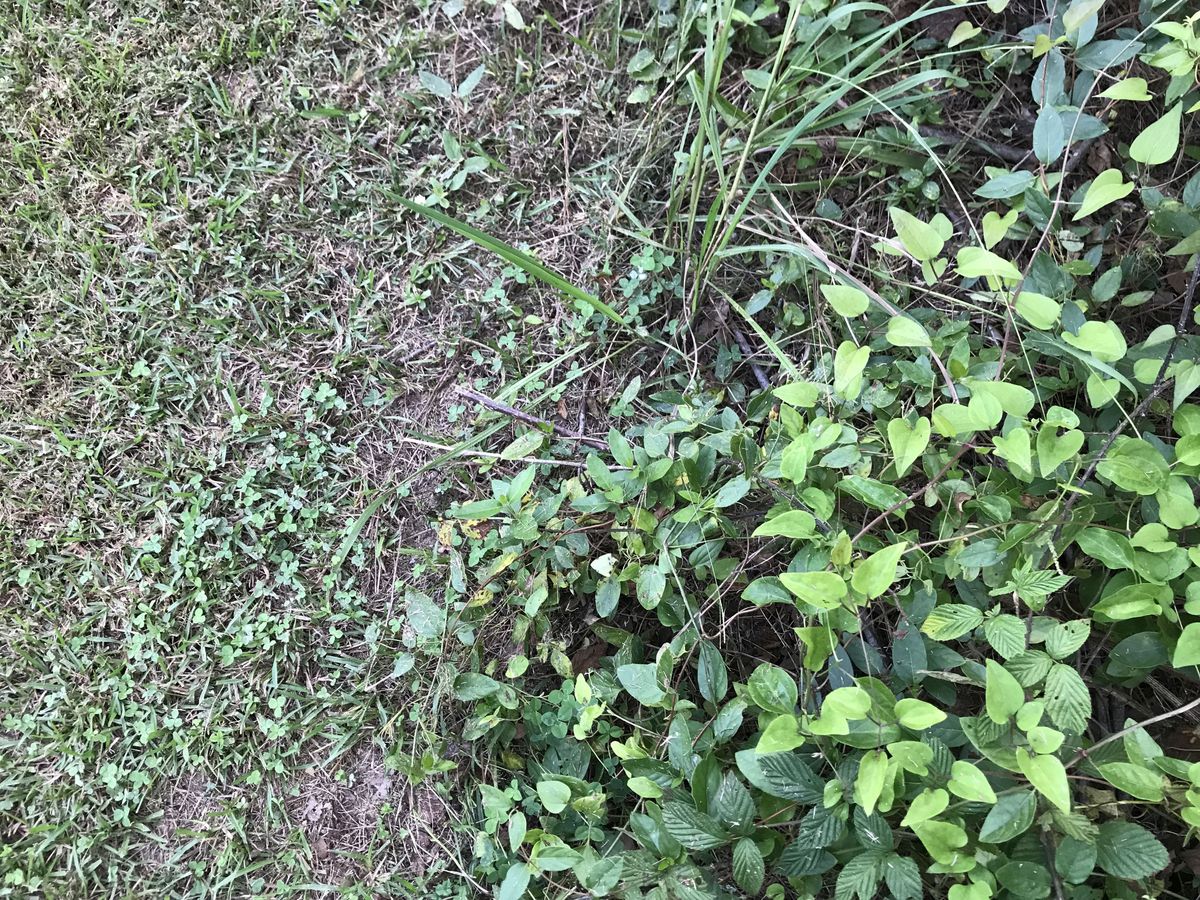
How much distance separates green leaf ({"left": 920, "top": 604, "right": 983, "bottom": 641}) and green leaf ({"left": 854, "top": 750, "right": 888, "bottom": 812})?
27 centimetres

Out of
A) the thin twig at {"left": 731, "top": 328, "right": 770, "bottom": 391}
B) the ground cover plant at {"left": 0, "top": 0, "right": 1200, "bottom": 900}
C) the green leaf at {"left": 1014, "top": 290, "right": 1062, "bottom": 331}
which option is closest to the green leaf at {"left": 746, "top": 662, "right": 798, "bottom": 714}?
the ground cover plant at {"left": 0, "top": 0, "right": 1200, "bottom": 900}

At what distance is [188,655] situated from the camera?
1800 mm

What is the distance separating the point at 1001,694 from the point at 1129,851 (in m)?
0.31

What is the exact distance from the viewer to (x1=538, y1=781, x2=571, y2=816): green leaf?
1.31 meters

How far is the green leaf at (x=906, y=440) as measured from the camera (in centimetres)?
115

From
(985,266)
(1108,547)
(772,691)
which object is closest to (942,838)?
(772,691)

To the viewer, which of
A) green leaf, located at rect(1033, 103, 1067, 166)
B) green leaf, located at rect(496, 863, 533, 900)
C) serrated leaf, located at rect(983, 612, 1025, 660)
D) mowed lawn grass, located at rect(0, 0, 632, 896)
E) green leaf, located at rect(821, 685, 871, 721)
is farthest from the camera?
mowed lawn grass, located at rect(0, 0, 632, 896)

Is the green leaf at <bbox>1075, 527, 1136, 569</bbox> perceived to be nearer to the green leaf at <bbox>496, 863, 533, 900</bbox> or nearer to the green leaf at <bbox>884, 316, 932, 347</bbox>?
the green leaf at <bbox>884, 316, 932, 347</bbox>

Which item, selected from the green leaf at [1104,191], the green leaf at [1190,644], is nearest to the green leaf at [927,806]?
the green leaf at [1190,644]

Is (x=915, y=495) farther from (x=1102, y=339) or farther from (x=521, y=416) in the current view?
(x=521, y=416)

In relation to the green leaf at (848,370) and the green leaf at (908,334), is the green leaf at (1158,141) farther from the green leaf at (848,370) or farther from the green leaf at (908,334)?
the green leaf at (848,370)

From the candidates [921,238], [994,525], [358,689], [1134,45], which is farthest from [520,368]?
[1134,45]

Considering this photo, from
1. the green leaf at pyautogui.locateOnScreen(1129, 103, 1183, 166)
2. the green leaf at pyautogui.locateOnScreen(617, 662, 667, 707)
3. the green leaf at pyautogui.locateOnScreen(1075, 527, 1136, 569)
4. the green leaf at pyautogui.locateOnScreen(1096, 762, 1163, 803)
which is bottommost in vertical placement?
the green leaf at pyautogui.locateOnScreen(617, 662, 667, 707)

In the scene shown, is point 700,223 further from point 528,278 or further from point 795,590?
point 795,590
